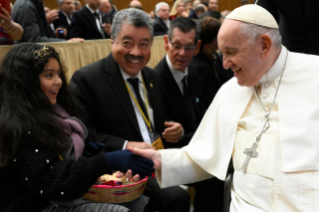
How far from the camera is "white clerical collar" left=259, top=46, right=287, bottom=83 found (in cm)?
210

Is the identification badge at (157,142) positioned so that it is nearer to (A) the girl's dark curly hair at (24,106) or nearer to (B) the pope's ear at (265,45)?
(A) the girl's dark curly hair at (24,106)

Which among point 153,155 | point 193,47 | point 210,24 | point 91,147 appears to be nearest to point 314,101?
point 153,155

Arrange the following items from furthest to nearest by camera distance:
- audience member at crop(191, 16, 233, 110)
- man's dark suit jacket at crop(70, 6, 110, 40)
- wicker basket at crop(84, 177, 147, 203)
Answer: man's dark suit jacket at crop(70, 6, 110, 40) → audience member at crop(191, 16, 233, 110) → wicker basket at crop(84, 177, 147, 203)

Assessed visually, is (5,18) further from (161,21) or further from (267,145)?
(161,21)

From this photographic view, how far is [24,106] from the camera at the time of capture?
1.97m

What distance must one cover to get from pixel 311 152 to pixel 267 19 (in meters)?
0.87

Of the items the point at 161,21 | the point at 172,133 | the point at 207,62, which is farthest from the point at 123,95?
A: the point at 161,21

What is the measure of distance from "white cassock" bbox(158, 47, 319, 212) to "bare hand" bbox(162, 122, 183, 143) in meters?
0.55

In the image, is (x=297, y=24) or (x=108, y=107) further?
(x=108, y=107)

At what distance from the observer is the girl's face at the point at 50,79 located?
2109 mm

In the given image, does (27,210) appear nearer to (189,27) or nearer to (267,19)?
(267,19)

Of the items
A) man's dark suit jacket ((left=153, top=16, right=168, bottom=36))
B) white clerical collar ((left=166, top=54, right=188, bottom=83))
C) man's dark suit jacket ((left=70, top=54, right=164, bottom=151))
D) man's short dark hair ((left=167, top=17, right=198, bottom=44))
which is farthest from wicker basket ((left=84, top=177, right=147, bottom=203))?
man's dark suit jacket ((left=153, top=16, right=168, bottom=36))

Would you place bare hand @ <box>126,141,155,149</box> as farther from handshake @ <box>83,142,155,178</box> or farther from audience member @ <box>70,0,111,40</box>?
audience member @ <box>70,0,111,40</box>

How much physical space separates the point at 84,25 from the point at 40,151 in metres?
4.75
